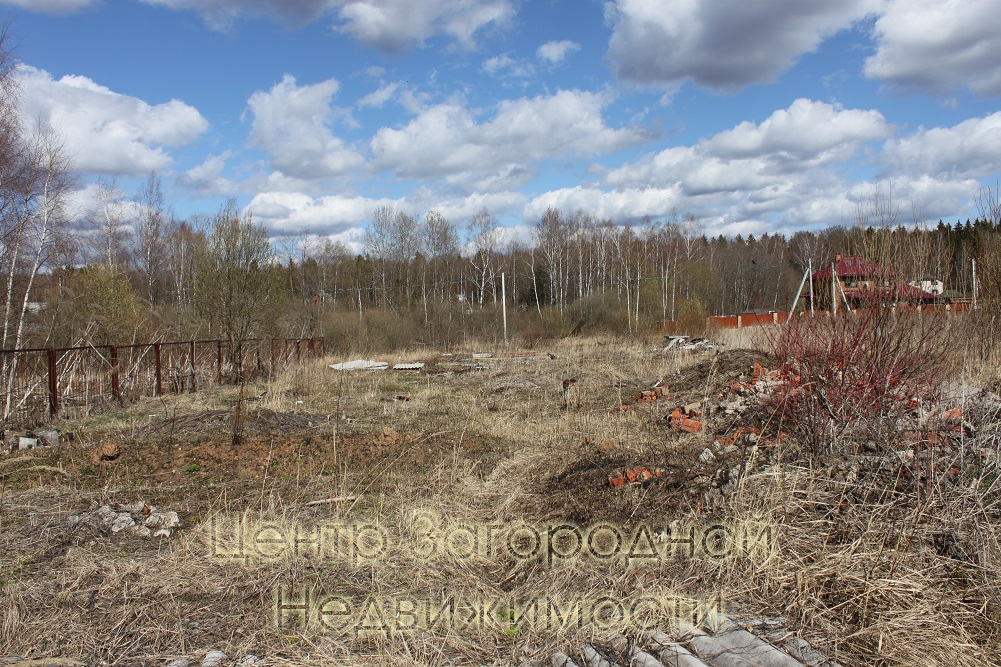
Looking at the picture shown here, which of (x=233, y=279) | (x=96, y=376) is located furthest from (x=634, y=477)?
(x=233, y=279)

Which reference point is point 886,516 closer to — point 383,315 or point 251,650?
point 251,650

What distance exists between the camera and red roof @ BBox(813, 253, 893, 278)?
5.38m

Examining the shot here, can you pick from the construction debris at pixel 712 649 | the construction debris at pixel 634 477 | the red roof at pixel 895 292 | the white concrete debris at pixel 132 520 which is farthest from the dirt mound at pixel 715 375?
the white concrete debris at pixel 132 520

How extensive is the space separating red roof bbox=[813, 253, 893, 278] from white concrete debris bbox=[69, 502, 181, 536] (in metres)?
6.30

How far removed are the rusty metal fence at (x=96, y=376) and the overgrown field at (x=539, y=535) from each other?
2.40m

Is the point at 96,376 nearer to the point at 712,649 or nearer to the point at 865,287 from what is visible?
the point at 712,649

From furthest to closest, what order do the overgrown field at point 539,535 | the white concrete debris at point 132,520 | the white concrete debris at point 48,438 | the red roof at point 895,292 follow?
the white concrete debris at point 48,438, the red roof at point 895,292, the white concrete debris at point 132,520, the overgrown field at point 539,535

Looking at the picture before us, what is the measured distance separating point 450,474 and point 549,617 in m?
3.25

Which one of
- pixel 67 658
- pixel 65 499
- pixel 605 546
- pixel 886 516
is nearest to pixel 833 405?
→ pixel 886 516

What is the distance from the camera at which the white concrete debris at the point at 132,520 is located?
5.02 m

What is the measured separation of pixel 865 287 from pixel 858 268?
27 cm

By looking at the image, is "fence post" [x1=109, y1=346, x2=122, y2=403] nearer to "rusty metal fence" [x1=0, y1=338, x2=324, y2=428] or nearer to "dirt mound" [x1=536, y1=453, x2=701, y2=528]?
"rusty metal fence" [x1=0, y1=338, x2=324, y2=428]

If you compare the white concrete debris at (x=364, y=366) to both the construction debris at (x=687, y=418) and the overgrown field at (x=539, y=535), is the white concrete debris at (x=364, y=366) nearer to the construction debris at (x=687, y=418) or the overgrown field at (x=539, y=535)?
the overgrown field at (x=539, y=535)

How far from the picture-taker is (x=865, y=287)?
5473mm
